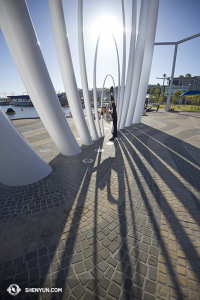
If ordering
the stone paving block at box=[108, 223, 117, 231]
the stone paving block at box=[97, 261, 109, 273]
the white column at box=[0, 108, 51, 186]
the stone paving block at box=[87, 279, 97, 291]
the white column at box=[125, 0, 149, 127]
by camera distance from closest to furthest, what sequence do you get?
the stone paving block at box=[87, 279, 97, 291], the stone paving block at box=[97, 261, 109, 273], the stone paving block at box=[108, 223, 117, 231], the white column at box=[0, 108, 51, 186], the white column at box=[125, 0, 149, 127]

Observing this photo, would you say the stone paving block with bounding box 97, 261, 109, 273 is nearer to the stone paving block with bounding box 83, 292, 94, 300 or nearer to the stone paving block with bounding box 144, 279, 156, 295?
the stone paving block with bounding box 83, 292, 94, 300

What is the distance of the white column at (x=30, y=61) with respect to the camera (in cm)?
390

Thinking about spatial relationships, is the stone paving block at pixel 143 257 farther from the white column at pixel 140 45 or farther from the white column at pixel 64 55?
the white column at pixel 140 45

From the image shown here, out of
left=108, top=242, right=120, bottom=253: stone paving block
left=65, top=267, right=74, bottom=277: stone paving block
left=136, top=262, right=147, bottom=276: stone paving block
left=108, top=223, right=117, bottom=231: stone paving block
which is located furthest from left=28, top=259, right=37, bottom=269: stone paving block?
left=136, top=262, right=147, bottom=276: stone paving block

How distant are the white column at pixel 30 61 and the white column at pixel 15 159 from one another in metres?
1.52

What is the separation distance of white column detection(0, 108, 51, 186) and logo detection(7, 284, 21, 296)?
9.80 ft

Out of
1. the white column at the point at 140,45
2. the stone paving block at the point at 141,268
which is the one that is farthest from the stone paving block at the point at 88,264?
the white column at the point at 140,45

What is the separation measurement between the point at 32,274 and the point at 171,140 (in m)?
9.55

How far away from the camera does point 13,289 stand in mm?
2035

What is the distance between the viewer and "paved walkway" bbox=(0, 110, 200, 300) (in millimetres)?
2088

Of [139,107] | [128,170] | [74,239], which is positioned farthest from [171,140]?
[74,239]

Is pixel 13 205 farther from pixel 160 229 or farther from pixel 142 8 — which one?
pixel 142 8

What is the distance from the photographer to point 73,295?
1.97m

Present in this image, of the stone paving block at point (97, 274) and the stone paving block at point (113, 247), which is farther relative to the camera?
the stone paving block at point (113, 247)
